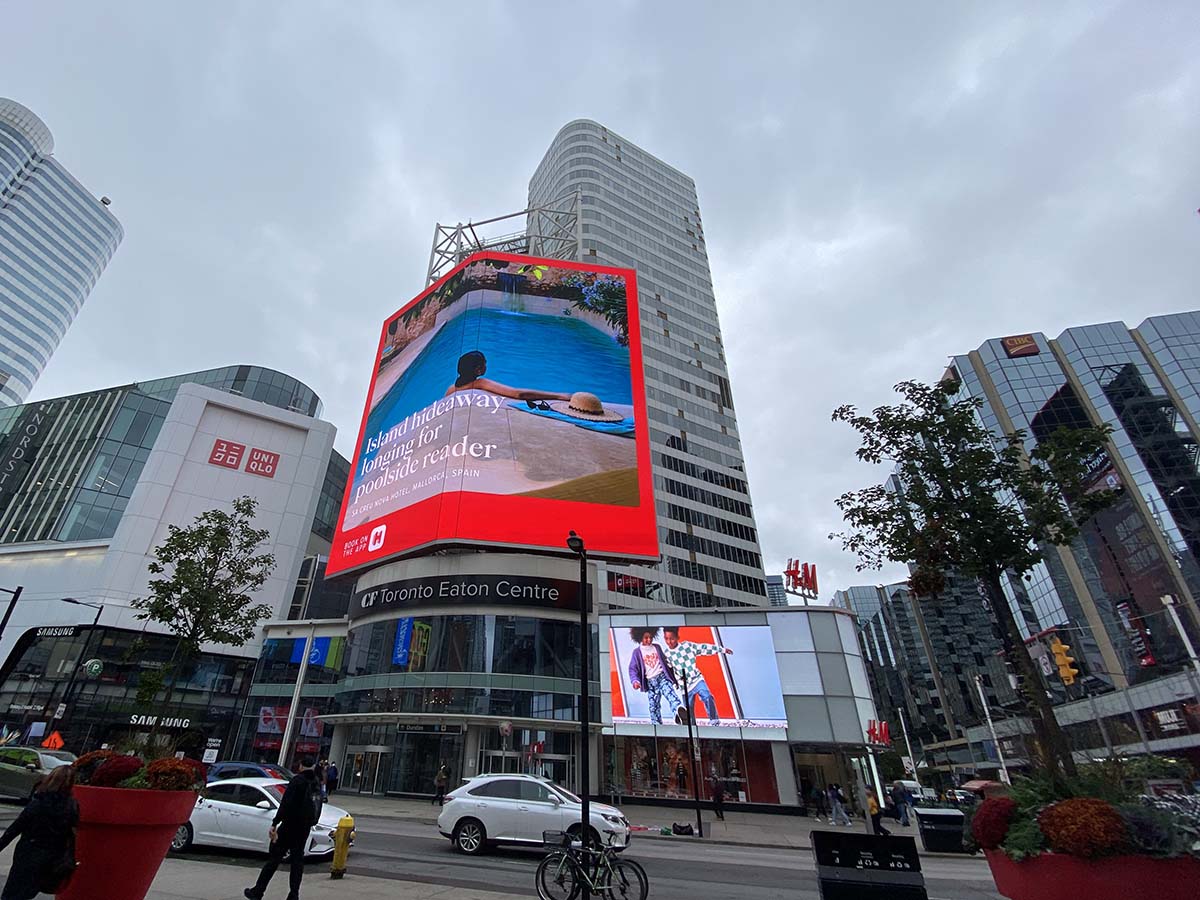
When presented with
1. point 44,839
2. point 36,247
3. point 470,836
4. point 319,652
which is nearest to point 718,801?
point 470,836

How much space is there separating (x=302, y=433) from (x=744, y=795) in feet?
163

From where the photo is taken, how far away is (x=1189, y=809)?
17.1ft

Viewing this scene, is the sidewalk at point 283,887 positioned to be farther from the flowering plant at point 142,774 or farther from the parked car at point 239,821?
the flowering plant at point 142,774

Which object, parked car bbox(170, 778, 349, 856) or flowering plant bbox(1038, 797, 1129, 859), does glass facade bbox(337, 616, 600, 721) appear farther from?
flowering plant bbox(1038, 797, 1129, 859)

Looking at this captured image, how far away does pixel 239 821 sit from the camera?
12.2 metres

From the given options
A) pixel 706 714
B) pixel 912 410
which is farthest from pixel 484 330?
pixel 912 410

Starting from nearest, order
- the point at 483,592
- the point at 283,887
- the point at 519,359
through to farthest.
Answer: the point at 283,887
the point at 483,592
the point at 519,359

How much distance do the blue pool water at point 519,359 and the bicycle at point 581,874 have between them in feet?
117

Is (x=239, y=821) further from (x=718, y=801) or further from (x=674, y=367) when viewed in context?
(x=674, y=367)

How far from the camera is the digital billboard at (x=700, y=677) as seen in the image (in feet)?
104

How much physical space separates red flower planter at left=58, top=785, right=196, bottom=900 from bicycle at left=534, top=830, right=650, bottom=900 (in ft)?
15.7

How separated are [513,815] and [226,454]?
51.4 meters

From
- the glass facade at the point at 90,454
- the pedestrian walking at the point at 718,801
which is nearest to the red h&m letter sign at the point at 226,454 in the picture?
the glass facade at the point at 90,454

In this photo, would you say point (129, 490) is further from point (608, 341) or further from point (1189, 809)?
point (1189, 809)
